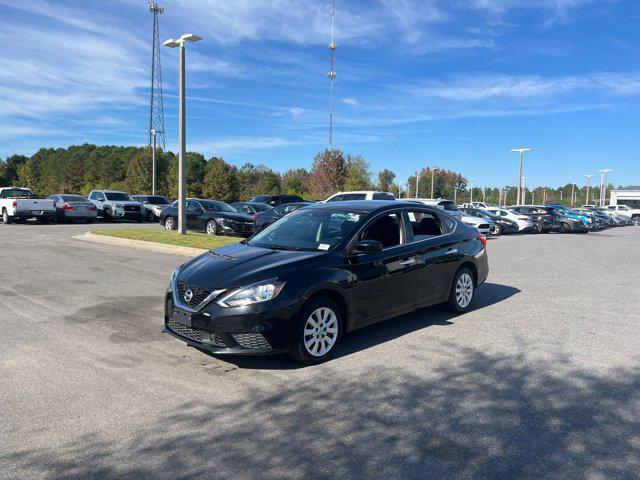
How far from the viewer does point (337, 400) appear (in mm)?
4141

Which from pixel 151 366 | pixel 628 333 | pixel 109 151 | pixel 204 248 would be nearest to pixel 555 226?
pixel 204 248

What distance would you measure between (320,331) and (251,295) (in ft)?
2.67

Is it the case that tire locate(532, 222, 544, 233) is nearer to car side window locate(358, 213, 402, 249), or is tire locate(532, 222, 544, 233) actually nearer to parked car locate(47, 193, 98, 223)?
parked car locate(47, 193, 98, 223)

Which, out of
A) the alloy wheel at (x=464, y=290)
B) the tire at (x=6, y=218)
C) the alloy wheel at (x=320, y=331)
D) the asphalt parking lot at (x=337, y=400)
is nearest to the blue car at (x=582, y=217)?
the asphalt parking lot at (x=337, y=400)

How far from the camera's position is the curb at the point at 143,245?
13.4m

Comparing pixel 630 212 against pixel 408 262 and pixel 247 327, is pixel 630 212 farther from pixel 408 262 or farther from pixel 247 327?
pixel 247 327

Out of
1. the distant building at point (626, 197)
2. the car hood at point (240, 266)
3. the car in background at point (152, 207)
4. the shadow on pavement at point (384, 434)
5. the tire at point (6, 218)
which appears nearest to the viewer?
the shadow on pavement at point (384, 434)

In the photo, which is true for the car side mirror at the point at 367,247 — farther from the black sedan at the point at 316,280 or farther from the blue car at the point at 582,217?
the blue car at the point at 582,217

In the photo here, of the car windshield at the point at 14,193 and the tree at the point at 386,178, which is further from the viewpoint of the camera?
the tree at the point at 386,178

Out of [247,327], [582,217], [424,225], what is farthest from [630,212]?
[247,327]

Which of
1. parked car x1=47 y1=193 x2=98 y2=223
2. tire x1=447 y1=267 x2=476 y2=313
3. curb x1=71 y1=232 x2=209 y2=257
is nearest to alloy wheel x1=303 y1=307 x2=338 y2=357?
tire x1=447 y1=267 x2=476 y2=313

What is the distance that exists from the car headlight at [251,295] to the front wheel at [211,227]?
14.2m

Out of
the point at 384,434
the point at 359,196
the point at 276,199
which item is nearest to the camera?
the point at 384,434

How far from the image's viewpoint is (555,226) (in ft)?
97.5
